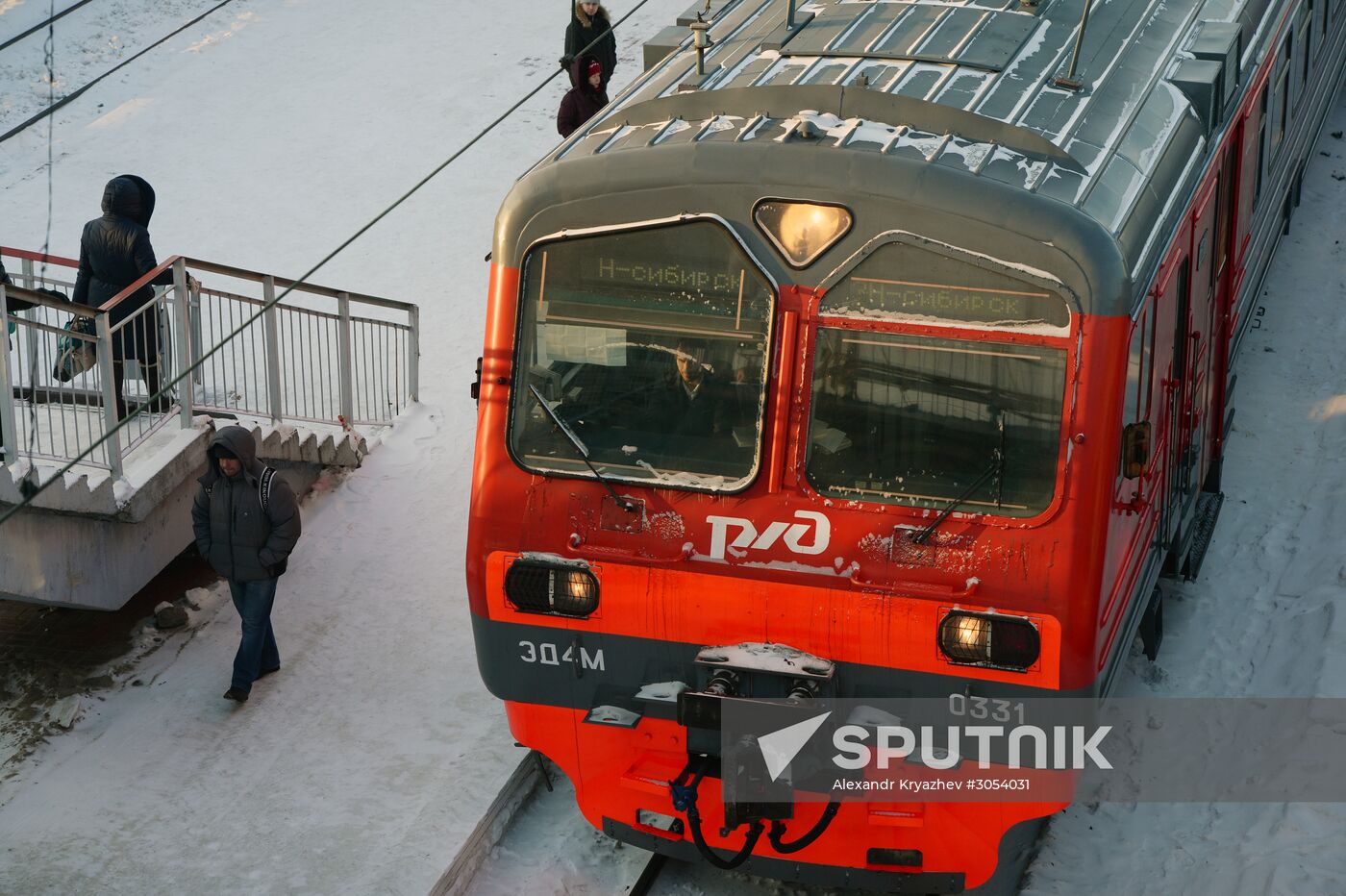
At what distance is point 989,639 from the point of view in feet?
20.6

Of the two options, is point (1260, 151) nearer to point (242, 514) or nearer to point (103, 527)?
point (242, 514)

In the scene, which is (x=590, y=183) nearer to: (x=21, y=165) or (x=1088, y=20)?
(x=1088, y=20)

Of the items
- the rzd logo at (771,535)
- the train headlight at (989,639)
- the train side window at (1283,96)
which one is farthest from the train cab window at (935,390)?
the train side window at (1283,96)

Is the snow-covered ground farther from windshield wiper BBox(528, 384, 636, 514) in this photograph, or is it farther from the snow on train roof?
the snow on train roof

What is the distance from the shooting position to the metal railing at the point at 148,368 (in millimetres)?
9094

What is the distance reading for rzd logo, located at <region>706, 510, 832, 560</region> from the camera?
645 centimetres

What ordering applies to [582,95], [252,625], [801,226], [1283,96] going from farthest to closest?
[582,95]
[1283,96]
[252,625]
[801,226]

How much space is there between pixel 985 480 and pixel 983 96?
175 centimetres

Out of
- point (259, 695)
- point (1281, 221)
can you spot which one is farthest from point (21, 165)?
point (1281, 221)

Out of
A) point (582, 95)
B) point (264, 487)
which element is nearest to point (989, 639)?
point (264, 487)

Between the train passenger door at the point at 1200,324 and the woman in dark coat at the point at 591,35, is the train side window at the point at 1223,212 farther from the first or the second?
the woman in dark coat at the point at 591,35

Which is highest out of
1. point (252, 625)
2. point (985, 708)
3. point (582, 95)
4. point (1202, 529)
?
point (582, 95)

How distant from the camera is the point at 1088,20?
8000 millimetres

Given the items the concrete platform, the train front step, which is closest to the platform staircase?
the concrete platform
